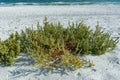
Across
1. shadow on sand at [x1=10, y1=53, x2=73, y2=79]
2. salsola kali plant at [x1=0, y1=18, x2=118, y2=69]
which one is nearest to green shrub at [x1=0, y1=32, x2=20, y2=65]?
salsola kali plant at [x1=0, y1=18, x2=118, y2=69]

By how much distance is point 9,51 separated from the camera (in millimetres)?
4309

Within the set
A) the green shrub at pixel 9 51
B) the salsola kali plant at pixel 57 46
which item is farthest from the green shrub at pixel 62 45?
the green shrub at pixel 9 51

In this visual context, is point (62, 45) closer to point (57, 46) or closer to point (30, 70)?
point (57, 46)

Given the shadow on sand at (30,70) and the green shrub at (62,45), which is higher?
the green shrub at (62,45)

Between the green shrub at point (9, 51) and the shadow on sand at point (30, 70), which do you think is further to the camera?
the green shrub at point (9, 51)

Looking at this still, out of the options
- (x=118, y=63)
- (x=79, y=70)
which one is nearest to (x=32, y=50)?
(x=79, y=70)

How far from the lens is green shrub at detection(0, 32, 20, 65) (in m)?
4.10

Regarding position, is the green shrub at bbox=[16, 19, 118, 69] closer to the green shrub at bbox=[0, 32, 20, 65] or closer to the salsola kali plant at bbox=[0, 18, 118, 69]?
the salsola kali plant at bbox=[0, 18, 118, 69]

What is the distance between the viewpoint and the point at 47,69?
4043 mm

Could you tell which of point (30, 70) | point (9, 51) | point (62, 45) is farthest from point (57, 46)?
point (9, 51)

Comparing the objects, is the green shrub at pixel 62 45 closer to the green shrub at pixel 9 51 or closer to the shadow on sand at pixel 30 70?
the shadow on sand at pixel 30 70

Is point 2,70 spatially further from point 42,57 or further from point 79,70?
point 79,70

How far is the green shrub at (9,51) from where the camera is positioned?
161 inches

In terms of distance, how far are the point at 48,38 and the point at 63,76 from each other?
93 cm
